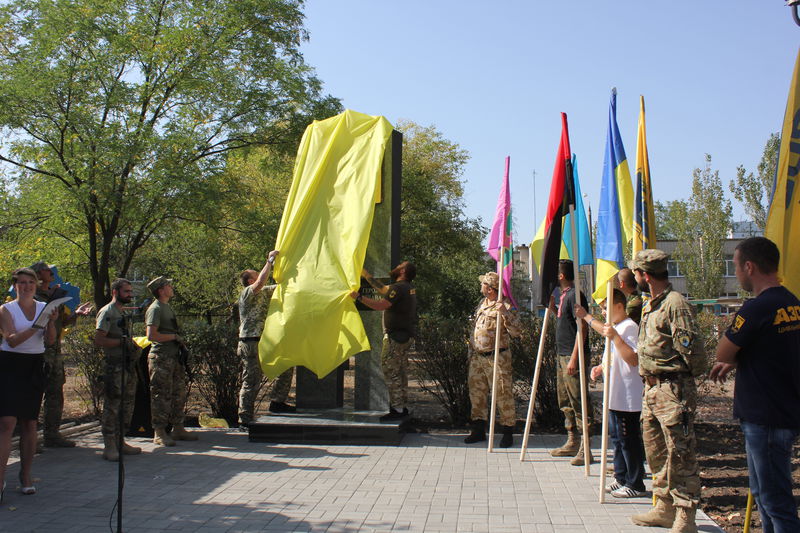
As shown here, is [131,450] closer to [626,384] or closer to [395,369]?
[395,369]

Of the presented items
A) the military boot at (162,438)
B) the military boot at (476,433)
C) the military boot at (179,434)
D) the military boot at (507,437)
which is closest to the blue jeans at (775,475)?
the military boot at (507,437)

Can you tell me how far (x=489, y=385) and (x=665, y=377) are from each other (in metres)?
3.62

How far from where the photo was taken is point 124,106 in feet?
43.7

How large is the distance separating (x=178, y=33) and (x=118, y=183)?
127 inches

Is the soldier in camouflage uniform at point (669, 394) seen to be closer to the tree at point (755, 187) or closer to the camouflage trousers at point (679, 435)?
the camouflage trousers at point (679, 435)

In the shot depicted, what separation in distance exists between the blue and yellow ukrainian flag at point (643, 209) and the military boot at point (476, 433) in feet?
9.71

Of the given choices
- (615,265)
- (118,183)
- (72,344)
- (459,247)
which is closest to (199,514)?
(615,265)

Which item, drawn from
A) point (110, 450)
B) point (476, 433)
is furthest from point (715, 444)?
point (110, 450)

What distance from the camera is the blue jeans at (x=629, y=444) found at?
5867mm

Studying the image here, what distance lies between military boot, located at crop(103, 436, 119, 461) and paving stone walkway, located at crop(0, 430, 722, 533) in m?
0.12

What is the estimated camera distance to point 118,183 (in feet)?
41.7

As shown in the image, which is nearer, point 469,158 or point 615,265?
point 615,265

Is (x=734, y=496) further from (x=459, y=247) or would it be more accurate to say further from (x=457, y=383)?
(x=459, y=247)

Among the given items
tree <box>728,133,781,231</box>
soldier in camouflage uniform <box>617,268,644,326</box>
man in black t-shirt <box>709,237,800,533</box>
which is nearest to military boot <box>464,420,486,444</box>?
soldier in camouflage uniform <box>617,268,644,326</box>
